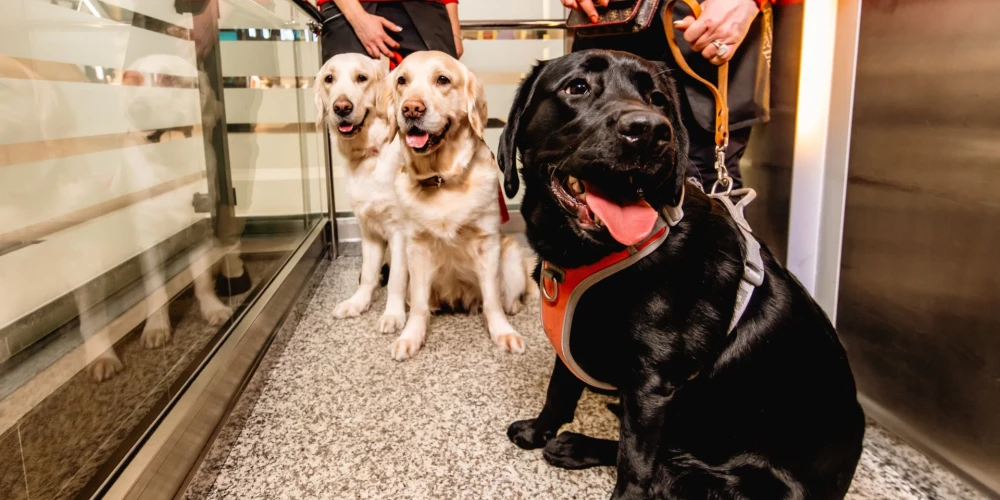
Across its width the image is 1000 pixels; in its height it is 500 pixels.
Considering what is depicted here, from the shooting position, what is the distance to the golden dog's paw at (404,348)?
2131mm

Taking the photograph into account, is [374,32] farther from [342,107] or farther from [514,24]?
[514,24]

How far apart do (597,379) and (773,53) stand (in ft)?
4.06

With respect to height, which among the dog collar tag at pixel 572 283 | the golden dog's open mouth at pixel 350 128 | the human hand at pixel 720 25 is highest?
the human hand at pixel 720 25

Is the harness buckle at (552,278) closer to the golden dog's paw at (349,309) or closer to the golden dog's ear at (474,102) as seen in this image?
the golden dog's ear at (474,102)

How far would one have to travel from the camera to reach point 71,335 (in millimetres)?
1225

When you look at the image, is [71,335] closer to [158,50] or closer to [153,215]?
[153,215]

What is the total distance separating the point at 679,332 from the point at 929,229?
73 centimetres

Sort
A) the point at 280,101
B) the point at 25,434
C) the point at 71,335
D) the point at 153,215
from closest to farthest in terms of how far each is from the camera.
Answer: the point at 25,434 < the point at 71,335 < the point at 153,215 < the point at 280,101

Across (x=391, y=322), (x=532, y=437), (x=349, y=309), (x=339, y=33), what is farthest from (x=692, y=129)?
(x=339, y=33)

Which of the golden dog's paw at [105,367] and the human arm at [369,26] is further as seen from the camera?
the human arm at [369,26]

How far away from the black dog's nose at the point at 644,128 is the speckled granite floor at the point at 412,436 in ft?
2.75

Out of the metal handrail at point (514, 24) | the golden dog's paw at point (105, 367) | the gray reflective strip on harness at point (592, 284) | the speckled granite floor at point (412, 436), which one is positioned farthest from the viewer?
the metal handrail at point (514, 24)

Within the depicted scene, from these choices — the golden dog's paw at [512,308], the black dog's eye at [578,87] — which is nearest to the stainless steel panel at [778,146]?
the black dog's eye at [578,87]

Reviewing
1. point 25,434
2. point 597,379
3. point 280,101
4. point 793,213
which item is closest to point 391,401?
point 597,379
